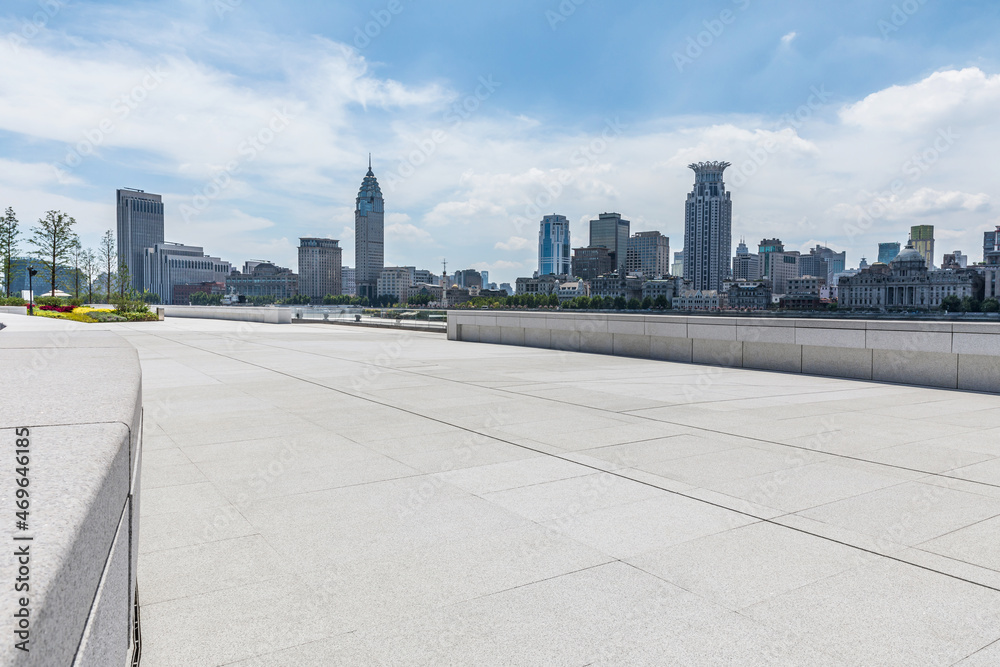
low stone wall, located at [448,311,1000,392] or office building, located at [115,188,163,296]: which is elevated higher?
office building, located at [115,188,163,296]

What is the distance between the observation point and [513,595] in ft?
11.6

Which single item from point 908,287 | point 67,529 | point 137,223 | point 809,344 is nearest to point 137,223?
point 137,223

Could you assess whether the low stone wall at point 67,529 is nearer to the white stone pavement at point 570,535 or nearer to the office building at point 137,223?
the white stone pavement at point 570,535

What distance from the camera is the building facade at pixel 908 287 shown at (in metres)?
166

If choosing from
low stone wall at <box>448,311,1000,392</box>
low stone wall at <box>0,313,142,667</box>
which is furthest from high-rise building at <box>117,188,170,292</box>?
low stone wall at <box>0,313,142,667</box>

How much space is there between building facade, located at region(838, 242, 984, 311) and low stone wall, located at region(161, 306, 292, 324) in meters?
173

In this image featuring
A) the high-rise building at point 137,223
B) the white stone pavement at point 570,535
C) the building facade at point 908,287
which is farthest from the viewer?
the building facade at point 908,287

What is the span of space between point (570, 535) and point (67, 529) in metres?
3.40

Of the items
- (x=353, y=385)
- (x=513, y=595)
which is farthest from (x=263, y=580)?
(x=353, y=385)

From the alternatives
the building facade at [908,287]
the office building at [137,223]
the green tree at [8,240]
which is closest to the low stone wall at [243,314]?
the green tree at [8,240]

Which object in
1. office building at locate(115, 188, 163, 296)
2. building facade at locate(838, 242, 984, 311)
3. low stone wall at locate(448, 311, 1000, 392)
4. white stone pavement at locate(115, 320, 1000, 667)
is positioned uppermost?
office building at locate(115, 188, 163, 296)

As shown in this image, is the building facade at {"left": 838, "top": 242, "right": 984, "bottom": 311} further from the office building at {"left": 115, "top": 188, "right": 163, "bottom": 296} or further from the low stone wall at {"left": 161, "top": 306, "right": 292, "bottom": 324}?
the office building at {"left": 115, "top": 188, "right": 163, "bottom": 296}

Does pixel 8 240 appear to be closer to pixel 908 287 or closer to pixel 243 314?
pixel 243 314

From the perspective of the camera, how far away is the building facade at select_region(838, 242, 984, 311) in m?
166
